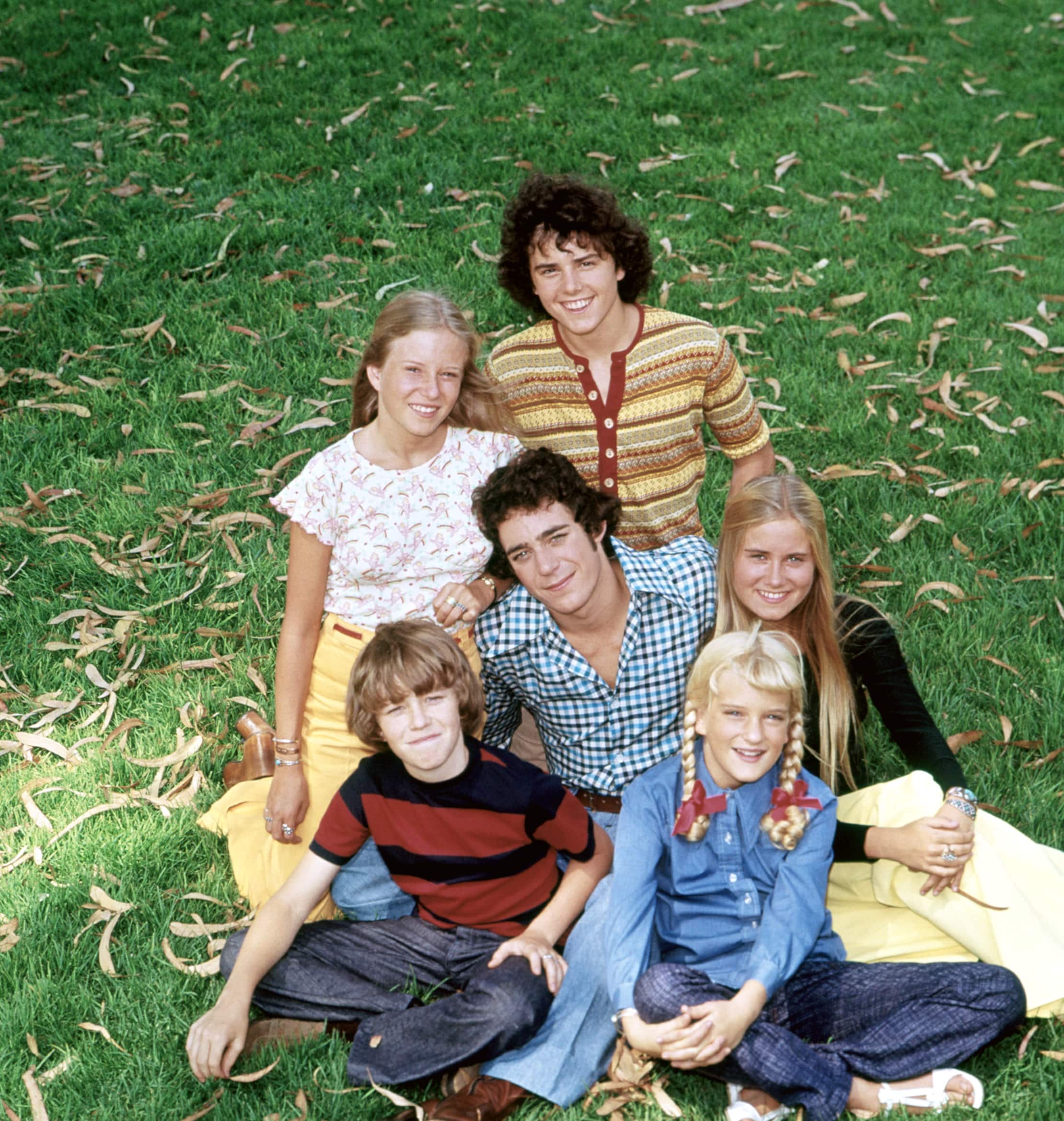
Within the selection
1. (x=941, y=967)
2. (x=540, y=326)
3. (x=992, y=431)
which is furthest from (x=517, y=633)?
(x=992, y=431)

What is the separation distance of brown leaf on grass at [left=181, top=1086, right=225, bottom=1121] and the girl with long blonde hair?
1.90 metres

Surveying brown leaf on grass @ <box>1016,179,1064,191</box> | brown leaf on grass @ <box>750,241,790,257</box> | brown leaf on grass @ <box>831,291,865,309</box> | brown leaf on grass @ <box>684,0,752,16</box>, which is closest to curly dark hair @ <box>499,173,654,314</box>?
brown leaf on grass @ <box>831,291,865,309</box>

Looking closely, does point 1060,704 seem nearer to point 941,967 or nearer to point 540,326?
point 941,967

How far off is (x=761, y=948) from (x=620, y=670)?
1004mm

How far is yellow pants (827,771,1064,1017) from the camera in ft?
11.9

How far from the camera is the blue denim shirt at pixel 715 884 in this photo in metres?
3.50

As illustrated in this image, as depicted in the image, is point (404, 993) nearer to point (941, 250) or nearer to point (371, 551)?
point (371, 551)

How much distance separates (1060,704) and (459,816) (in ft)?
8.31

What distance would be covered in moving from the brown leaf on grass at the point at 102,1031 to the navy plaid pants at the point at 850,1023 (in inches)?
59.8

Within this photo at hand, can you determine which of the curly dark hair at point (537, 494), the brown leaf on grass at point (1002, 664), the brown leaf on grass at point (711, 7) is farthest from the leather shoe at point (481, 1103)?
the brown leaf on grass at point (711, 7)

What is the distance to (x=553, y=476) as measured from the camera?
13.2ft

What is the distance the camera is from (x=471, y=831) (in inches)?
146

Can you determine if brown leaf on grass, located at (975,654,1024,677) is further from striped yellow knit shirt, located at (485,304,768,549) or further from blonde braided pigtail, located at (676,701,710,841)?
blonde braided pigtail, located at (676,701,710,841)

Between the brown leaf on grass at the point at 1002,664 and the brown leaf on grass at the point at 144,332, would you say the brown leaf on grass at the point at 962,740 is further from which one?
the brown leaf on grass at the point at 144,332
